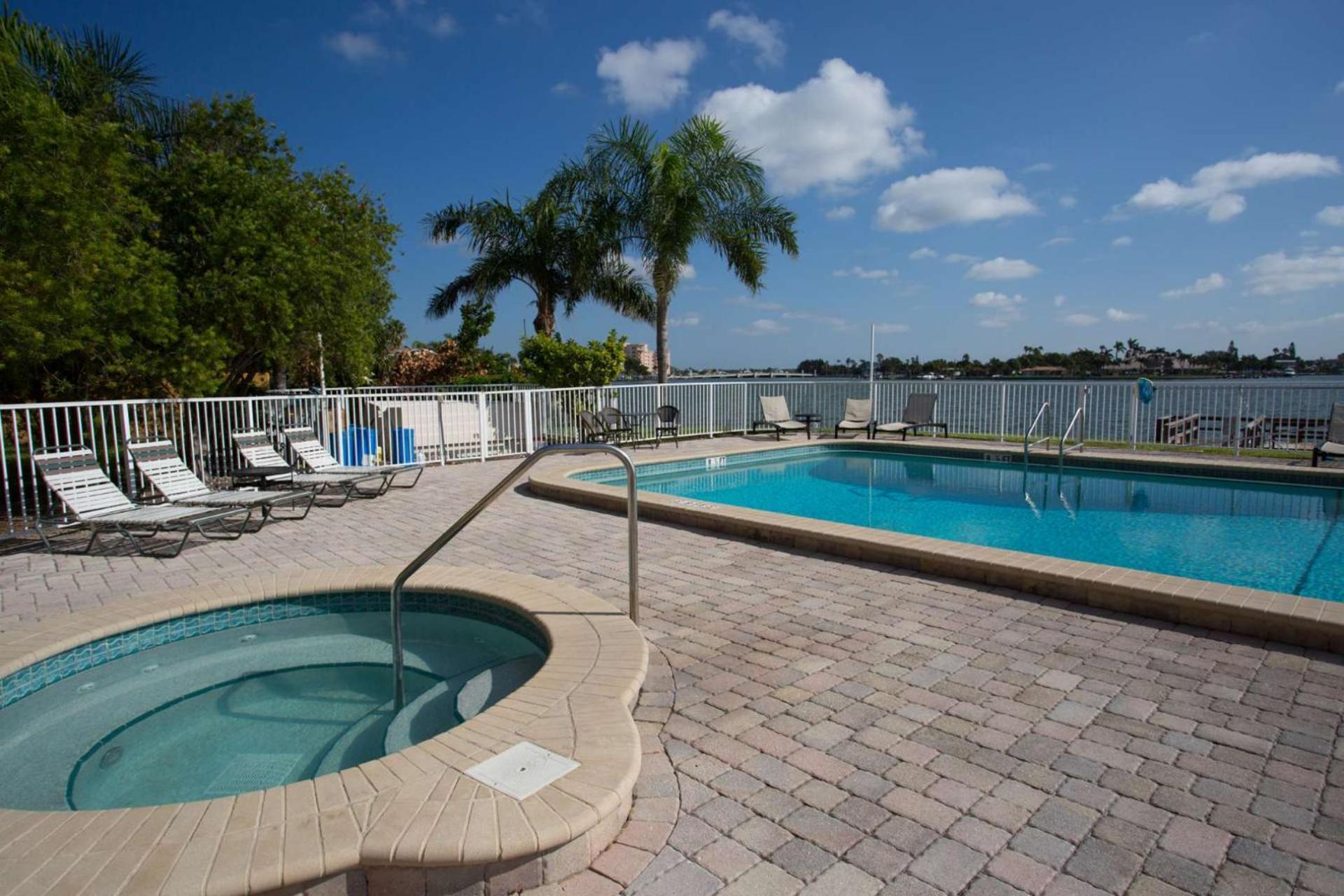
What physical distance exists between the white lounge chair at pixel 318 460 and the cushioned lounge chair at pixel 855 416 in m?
9.02

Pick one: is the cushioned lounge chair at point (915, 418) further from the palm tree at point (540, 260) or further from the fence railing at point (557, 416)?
the palm tree at point (540, 260)

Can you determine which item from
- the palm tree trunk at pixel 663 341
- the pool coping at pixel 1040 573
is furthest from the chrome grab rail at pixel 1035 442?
the palm tree trunk at pixel 663 341

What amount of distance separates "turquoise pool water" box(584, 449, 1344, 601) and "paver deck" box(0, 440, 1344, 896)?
2.83 metres

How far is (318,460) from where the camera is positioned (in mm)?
9383

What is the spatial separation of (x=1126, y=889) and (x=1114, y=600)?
9.13 ft

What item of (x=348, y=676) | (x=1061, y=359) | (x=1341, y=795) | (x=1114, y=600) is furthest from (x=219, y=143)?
(x=1061, y=359)

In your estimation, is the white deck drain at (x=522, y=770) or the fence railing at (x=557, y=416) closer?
the white deck drain at (x=522, y=770)

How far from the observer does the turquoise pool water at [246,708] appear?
320cm

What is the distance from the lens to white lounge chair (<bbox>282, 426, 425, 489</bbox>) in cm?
903

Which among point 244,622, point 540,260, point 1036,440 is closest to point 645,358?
point 540,260

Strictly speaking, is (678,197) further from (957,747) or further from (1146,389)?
(957,747)

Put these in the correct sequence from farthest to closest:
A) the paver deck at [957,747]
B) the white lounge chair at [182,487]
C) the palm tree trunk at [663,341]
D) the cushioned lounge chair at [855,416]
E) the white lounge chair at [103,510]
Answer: the palm tree trunk at [663,341] < the cushioned lounge chair at [855,416] < the white lounge chair at [182,487] < the white lounge chair at [103,510] < the paver deck at [957,747]

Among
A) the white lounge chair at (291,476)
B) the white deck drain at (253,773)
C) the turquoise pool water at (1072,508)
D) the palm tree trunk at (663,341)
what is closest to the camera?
the white deck drain at (253,773)

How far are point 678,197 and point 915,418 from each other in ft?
24.2
